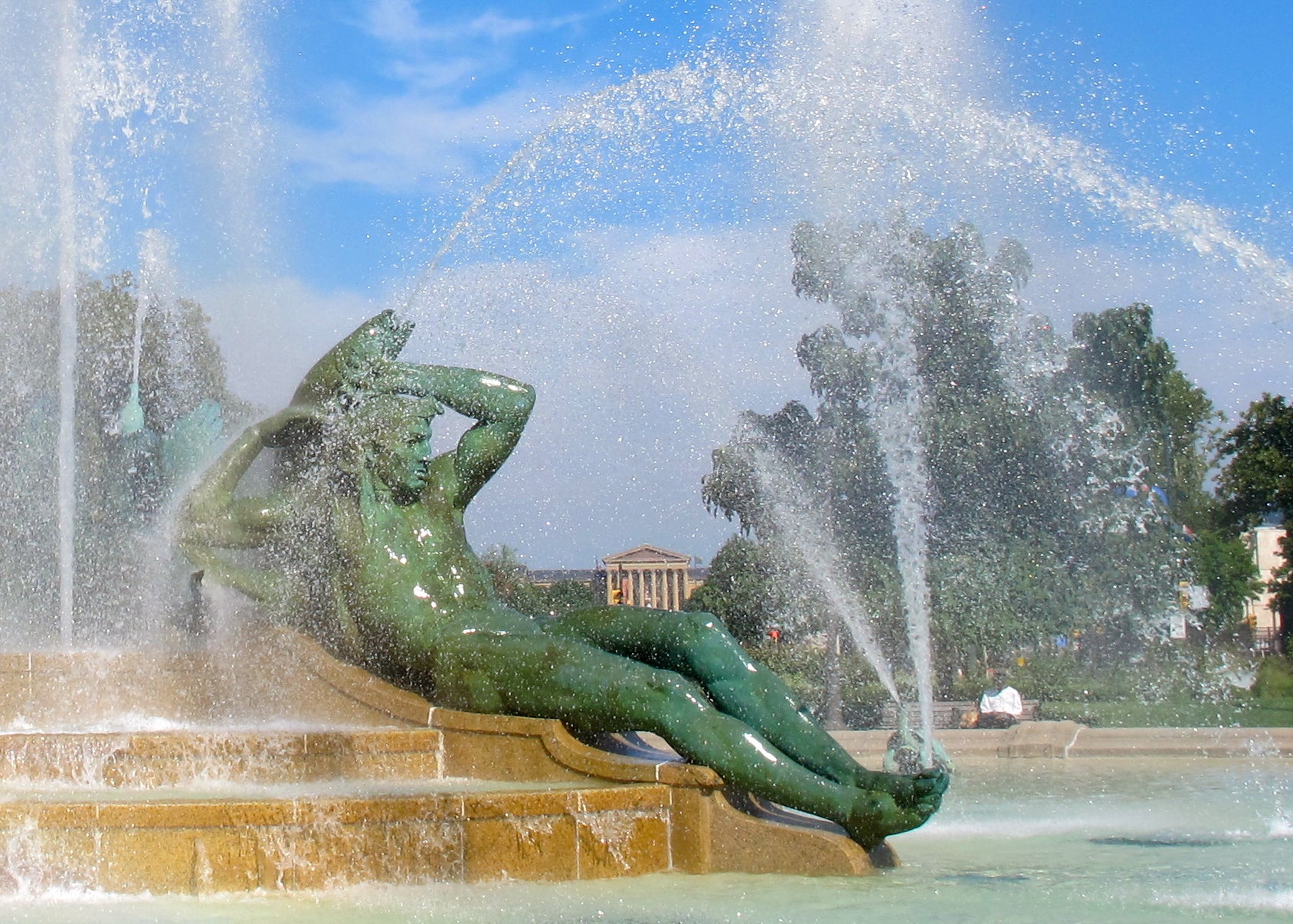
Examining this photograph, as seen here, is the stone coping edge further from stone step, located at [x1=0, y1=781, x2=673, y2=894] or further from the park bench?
stone step, located at [x1=0, y1=781, x2=673, y2=894]

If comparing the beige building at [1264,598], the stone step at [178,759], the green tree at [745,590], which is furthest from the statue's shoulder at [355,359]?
the beige building at [1264,598]

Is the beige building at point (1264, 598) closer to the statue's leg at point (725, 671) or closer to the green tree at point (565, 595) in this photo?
the green tree at point (565, 595)

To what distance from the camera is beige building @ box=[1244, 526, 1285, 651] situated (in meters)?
41.4

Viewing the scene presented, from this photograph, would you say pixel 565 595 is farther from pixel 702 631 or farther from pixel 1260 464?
pixel 702 631

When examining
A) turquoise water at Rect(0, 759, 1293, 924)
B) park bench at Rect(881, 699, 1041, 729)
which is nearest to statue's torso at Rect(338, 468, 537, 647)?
turquoise water at Rect(0, 759, 1293, 924)

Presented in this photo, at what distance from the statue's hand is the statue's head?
0.17 metres

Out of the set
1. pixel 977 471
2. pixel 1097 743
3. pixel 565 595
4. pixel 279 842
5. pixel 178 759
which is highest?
pixel 977 471

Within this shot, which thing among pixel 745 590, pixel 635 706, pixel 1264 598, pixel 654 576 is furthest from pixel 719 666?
pixel 1264 598

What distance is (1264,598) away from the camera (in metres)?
72.8

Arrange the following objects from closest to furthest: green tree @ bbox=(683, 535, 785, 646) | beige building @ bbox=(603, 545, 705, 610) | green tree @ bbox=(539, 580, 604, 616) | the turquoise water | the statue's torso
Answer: the turquoise water, the statue's torso, green tree @ bbox=(683, 535, 785, 646), green tree @ bbox=(539, 580, 604, 616), beige building @ bbox=(603, 545, 705, 610)

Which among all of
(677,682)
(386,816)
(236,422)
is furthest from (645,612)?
(236,422)

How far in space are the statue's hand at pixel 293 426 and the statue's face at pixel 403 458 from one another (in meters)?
0.34

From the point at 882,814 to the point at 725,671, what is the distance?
0.97 metres

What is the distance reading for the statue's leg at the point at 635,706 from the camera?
230 inches
